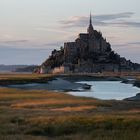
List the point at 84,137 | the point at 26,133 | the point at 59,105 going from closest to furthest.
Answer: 1. the point at 84,137
2. the point at 26,133
3. the point at 59,105

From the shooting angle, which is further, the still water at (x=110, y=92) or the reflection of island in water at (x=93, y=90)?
the reflection of island in water at (x=93, y=90)

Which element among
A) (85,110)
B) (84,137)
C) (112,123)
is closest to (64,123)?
(112,123)

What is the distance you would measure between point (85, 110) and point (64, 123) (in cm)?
1025

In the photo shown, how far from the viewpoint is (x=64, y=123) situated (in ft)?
103

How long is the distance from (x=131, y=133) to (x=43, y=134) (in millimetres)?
5099

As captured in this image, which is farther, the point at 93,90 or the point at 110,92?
the point at 93,90

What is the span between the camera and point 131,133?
89.2ft

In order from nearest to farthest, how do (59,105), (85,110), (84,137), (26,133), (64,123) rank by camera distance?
(84,137) < (26,133) < (64,123) < (85,110) < (59,105)

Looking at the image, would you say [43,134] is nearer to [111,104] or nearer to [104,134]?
[104,134]

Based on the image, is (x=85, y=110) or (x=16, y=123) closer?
(x=16, y=123)

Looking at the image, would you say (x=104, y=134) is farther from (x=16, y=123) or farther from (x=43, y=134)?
(x=16, y=123)

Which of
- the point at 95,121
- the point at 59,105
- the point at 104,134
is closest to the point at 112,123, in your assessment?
the point at 95,121

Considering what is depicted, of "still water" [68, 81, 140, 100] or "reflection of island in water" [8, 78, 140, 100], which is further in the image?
"reflection of island in water" [8, 78, 140, 100]

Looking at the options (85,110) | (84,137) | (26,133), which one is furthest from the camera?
(85,110)
